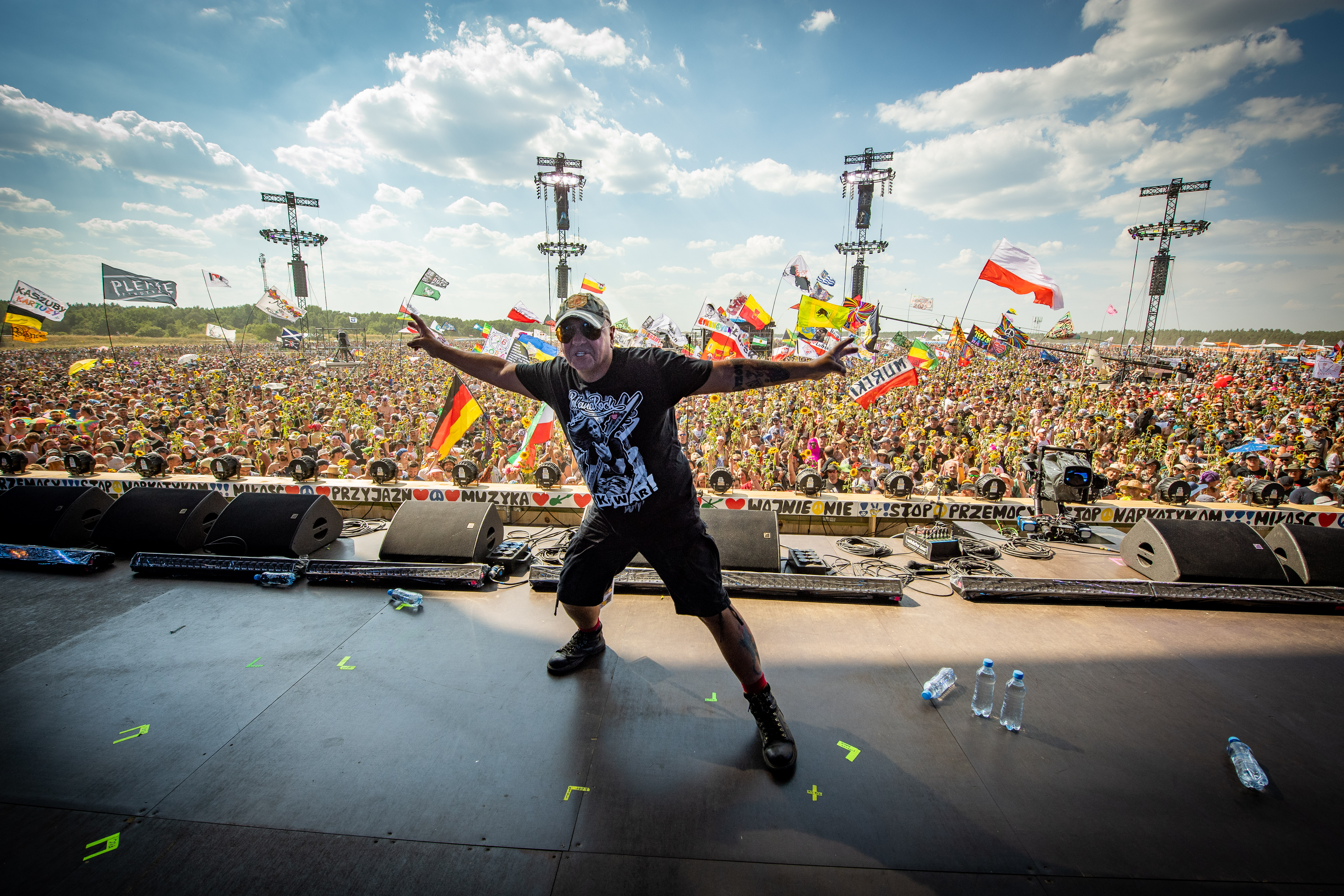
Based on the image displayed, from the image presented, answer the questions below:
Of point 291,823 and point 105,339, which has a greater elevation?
point 105,339

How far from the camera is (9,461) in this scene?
6.78m

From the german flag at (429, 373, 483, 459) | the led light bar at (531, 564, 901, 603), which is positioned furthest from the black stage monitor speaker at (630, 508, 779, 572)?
the german flag at (429, 373, 483, 459)

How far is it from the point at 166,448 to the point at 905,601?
40.7 ft

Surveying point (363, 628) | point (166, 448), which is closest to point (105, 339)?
point (166, 448)

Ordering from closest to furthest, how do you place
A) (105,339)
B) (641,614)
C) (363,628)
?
(363,628), (641,614), (105,339)

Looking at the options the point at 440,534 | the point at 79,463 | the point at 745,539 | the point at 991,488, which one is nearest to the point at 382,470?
the point at 440,534

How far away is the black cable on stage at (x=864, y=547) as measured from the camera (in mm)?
5340

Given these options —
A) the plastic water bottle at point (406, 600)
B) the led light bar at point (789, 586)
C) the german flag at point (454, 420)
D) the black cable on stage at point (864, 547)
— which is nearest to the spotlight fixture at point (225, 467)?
the german flag at point (454, 420)

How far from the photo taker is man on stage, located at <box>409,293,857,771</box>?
7.95 ft

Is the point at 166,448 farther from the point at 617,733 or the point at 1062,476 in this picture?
the point at 1062,476

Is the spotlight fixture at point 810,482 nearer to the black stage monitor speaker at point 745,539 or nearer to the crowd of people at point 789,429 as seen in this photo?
the crowd of people at point 789,429

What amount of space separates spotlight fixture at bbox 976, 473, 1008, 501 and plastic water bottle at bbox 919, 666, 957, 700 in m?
3.69

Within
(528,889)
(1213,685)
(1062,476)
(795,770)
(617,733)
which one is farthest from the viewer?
(1062,476)

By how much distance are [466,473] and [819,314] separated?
28.3 feet
